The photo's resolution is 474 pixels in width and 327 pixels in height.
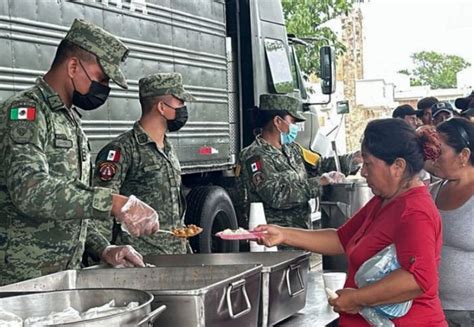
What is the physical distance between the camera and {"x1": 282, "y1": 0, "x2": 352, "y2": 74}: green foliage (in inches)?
467

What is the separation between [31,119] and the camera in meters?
2.99

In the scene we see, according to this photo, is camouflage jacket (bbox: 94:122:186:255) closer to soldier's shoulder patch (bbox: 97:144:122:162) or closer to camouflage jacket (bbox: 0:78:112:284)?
soldier's shoulder patch (bbox: 97:144:122:162)

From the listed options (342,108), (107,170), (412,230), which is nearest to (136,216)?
(412,230)

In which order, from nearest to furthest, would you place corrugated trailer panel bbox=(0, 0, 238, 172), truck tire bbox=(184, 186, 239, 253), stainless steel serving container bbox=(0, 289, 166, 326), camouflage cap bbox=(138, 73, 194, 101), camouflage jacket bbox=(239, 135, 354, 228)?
stainless steel serving container bbox=(0, 289, 166, 326)
corrugated trailer panel bbox=(0, 0, 238, 172)
camouflage cap bbox=(138, 73, 194, 101)
camouflage jacket bbox=(239, 135, 354, 228)
truck tire bbox=(184, 186, 239, 253)

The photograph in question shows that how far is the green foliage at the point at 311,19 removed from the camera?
11.9 metres

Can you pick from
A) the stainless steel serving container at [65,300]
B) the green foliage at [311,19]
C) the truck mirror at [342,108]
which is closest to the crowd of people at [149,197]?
the stainless steel serving container at [65,300]

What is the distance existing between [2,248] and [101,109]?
5.83ft

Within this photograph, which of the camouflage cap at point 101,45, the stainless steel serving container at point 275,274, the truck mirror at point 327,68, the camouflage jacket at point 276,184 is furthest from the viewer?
the truck mirror at point 327,68

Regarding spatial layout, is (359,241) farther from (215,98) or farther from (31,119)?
(215,98)

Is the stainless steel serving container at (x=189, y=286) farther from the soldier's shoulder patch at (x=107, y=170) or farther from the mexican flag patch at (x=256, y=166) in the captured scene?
the mexican flag patch at (x=256, y=166)

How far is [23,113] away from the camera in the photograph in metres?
2.99

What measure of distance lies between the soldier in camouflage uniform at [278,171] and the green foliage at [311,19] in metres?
6.42

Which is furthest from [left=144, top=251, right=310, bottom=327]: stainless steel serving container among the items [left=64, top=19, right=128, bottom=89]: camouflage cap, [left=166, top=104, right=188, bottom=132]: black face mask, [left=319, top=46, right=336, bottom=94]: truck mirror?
[left=319, top=46, right=336, bottom=94]: truck mirror

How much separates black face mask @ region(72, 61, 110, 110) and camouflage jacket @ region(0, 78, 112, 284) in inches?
2.2
